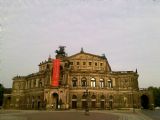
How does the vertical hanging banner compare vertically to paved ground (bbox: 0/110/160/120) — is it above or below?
above

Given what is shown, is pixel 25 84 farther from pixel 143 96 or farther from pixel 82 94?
pixel 143 96

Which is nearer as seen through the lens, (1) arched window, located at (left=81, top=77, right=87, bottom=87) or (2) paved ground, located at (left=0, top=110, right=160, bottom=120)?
(2) paved ground, located at (left=0, top=110, right=160, bottom=120)

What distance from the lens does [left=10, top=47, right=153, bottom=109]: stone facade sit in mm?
76875

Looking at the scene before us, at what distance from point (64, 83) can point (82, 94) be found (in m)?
7.09

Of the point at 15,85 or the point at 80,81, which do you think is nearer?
the point at 80,81

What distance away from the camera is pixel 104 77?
82.4m

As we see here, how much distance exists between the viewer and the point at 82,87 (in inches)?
3135

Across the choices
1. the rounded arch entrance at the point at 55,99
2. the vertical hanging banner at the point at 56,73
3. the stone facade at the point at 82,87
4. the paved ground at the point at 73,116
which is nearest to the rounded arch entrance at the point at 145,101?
the stone facade at the point at 82,87

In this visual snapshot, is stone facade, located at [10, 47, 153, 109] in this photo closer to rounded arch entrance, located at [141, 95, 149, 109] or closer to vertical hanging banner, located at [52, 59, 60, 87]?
vertical hanging banner, located at [52, 59, 60, 87]

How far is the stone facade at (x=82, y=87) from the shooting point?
252 feet

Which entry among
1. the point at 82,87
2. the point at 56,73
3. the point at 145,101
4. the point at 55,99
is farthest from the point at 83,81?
the point at 145,101

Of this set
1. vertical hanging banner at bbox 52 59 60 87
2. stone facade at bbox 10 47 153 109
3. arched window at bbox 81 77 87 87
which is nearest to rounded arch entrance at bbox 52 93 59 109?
stone facade at bbox 10 47 153 109

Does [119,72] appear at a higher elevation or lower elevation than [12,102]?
higher

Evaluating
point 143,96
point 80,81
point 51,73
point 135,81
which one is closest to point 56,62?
point 51,73
